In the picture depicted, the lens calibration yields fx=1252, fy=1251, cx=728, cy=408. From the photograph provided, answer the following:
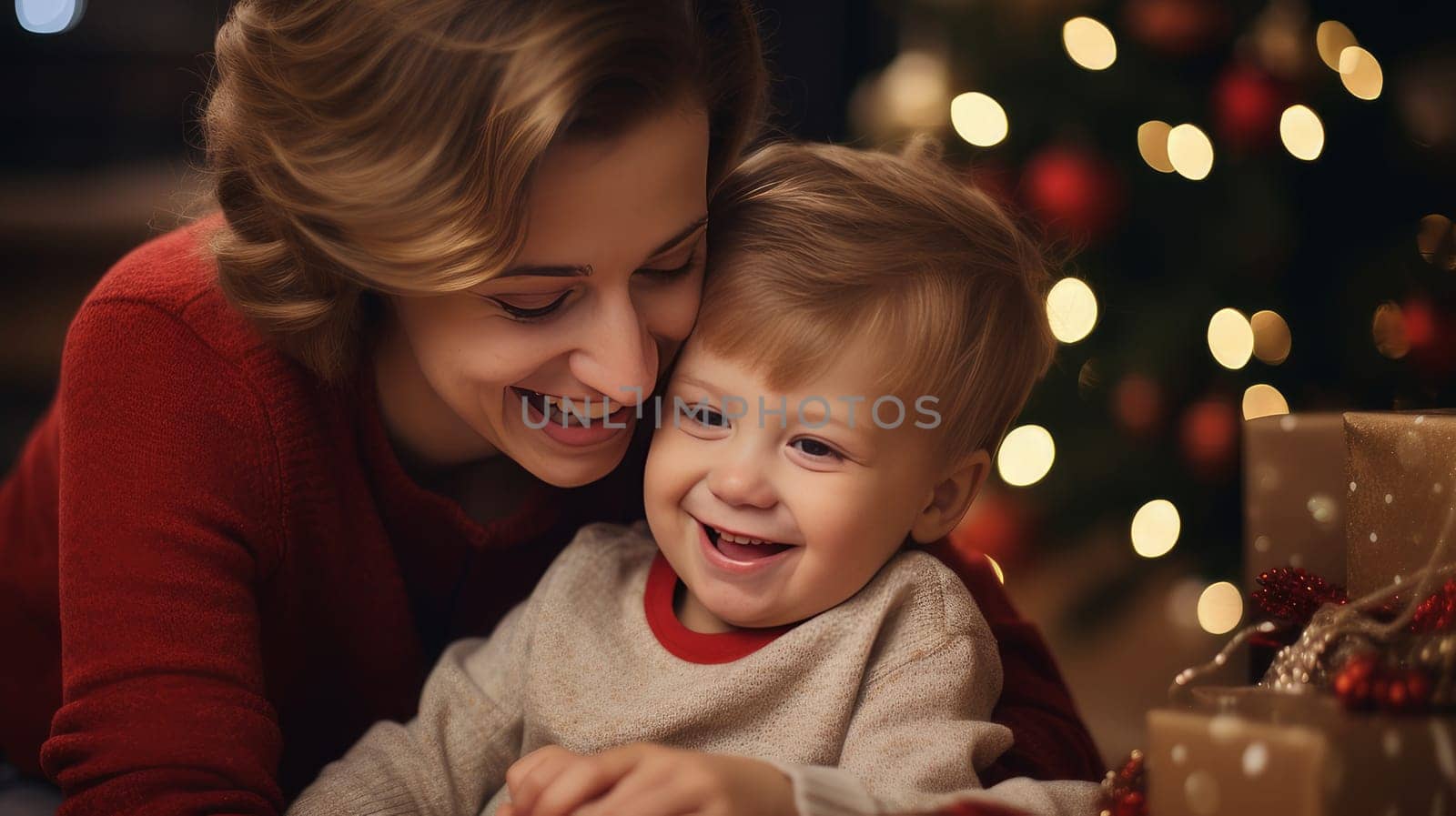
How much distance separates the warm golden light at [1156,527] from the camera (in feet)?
6.40

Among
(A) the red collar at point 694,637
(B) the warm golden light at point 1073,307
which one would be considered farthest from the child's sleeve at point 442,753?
(B) the warm golden light at point 1073,307

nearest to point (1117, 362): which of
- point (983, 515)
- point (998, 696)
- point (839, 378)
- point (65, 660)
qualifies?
point (983, 515)

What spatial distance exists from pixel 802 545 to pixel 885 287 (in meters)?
0.23

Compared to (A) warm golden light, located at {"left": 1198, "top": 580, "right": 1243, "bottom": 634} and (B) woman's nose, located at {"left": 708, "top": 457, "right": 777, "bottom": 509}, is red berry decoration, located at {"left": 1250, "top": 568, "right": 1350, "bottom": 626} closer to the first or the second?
(B) woman's nose, located at {"left": 708, "top": 457, "right": 777, "bottom": 509}

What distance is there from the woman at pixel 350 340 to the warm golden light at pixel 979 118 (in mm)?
729

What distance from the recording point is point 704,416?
1086mm

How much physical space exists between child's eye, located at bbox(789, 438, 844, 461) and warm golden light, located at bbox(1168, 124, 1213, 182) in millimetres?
956

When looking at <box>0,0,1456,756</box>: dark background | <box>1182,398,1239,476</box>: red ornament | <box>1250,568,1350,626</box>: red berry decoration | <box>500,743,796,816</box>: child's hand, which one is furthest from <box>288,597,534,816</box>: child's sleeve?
<box>1182,398,1239,476</box>: red ornament

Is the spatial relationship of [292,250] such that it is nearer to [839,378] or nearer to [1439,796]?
[839,378]

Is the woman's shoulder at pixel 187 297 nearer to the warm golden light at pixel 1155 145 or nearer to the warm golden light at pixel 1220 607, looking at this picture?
the warm golden light at pixel 1155 145

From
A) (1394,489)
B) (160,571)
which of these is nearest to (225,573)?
(160,571)

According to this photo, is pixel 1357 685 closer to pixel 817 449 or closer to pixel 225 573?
pixel 817 449

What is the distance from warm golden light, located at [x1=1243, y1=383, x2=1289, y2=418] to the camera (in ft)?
6.07

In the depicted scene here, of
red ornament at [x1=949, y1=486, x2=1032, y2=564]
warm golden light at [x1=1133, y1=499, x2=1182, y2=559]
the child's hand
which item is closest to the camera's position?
the child's hand
